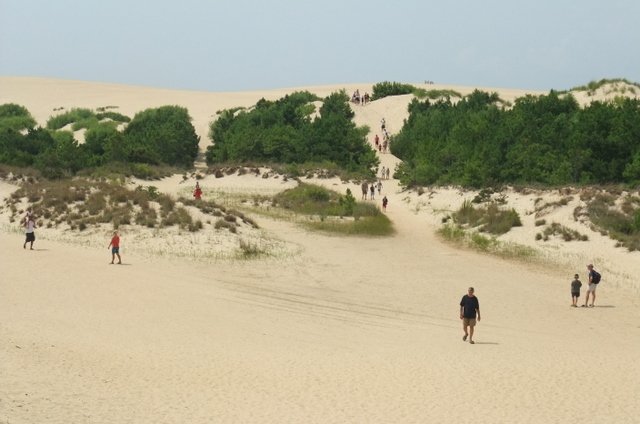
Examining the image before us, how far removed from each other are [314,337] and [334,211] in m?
24.9

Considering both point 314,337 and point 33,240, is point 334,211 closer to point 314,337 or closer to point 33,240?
point 33,240

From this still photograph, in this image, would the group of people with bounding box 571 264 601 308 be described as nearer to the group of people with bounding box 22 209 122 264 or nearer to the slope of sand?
the slope of sand

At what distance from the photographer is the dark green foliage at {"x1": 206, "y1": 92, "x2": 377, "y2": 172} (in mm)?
65500

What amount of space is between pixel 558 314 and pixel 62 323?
46.6 ft

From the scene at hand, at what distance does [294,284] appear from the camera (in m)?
25.8

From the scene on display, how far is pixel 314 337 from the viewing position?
1898cm

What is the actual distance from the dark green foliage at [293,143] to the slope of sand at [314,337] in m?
31.2

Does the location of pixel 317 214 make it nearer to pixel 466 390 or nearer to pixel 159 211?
pixel 159 211

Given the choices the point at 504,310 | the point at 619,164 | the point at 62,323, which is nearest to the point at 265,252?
the point at 504,310

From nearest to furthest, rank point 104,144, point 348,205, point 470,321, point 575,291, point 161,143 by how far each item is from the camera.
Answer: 1. point 470,321
2. point 575,291
3. point 348,205
4. point 104,144
5. point 161,143

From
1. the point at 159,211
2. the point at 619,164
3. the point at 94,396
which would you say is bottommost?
the point at 94,396

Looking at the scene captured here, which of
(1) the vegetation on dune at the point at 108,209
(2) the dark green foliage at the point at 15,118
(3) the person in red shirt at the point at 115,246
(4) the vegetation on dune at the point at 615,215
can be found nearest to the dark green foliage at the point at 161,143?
(2) the dark green foliage at the point at 15,118

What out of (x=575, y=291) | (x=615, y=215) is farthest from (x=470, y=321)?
(x=615, y=215)

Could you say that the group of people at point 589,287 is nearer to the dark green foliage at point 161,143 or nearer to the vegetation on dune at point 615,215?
the vegetation on dune at point 615,215
